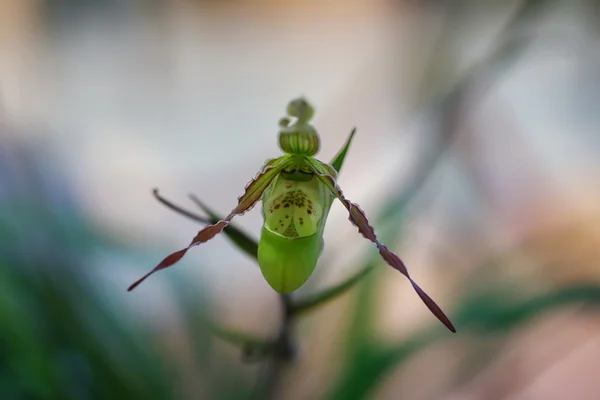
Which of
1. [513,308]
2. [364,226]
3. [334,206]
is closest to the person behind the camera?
[364,226]

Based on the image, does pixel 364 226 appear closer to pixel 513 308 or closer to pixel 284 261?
pixel 284 261

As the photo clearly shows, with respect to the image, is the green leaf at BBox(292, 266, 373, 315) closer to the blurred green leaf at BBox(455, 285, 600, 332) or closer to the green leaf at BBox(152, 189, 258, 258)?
the green leaf at BBox(152, 189, 258, 258)

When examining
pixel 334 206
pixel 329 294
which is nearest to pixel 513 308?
pixel 329 294

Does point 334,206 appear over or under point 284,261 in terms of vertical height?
under

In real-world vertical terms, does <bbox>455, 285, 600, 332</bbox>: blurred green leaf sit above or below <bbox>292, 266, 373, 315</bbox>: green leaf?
below

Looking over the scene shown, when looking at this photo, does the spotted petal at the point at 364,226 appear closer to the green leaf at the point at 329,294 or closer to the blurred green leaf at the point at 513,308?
the green leaf at the point at 329,294

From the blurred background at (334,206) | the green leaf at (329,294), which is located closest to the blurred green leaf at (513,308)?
the blurred background at (334,206)

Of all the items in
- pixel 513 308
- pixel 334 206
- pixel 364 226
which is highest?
pixel 364 226

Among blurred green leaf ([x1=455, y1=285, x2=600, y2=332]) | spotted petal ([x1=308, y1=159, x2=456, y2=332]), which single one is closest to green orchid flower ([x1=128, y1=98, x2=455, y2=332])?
spotted petal ([x1=308, y1=159, x2=456, y2=332])

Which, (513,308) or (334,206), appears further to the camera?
(334,206)
